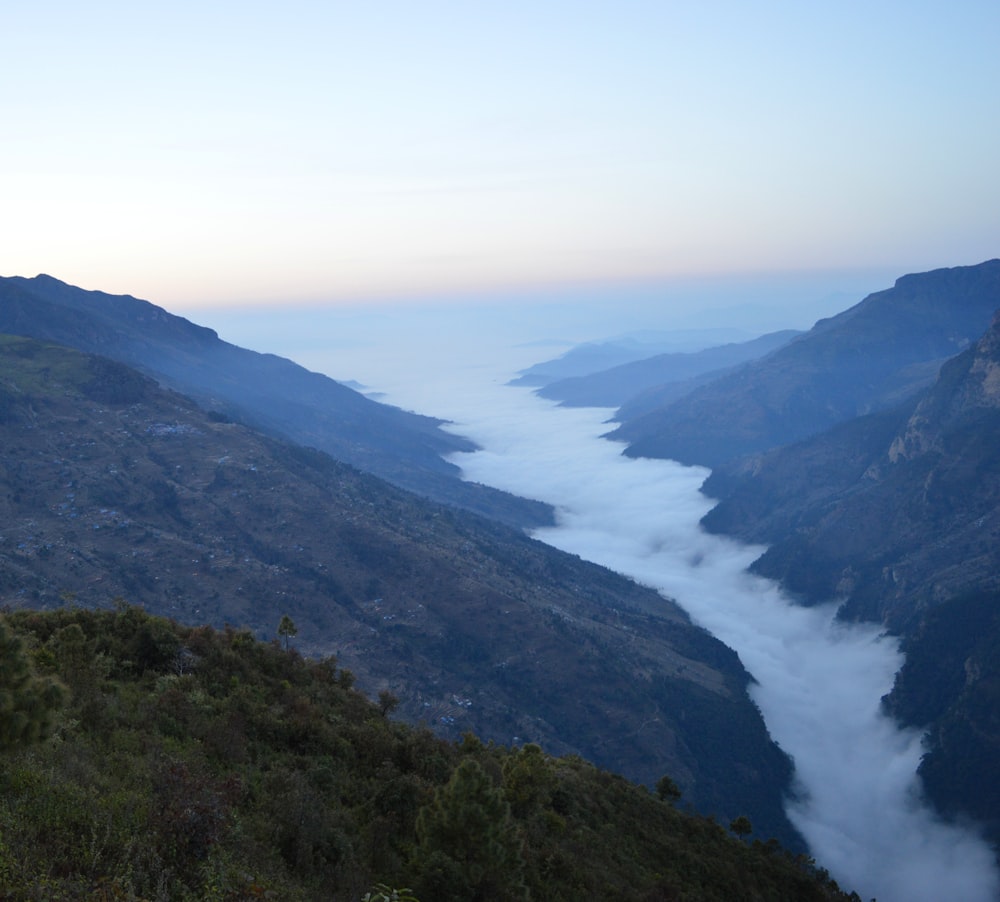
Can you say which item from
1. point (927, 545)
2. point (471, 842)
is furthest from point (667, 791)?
point (927, 545)

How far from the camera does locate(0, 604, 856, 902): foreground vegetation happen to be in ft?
34.5

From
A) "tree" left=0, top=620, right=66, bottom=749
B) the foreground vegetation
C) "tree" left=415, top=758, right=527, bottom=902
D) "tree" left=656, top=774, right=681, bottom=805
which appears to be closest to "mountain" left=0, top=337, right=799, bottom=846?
"tree" left=656, top=774, right=681, bottom=805

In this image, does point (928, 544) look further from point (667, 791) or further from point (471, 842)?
point (471, 842)

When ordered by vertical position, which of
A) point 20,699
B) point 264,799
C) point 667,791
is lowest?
point 667,791

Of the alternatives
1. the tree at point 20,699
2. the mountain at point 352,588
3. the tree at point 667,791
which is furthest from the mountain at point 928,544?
the tree at point 20,699

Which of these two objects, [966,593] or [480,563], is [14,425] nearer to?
[480,563]

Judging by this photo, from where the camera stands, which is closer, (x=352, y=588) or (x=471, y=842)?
(x=471, y=842)

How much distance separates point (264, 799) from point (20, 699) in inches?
232

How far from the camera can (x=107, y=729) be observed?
1602 cm

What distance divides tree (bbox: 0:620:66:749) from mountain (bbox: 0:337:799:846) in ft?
165

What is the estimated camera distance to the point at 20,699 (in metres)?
11.2

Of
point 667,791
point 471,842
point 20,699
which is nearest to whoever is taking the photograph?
point 20,699

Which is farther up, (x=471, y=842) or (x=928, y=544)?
(x=471, y=842)

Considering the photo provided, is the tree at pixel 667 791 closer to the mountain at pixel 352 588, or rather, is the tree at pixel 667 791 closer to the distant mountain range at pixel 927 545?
the mountain at pixel 352 588
